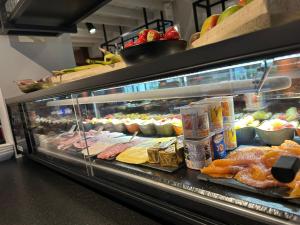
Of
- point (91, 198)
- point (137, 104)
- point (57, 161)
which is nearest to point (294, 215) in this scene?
point (91, 198)

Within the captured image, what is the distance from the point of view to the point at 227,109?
0.92m

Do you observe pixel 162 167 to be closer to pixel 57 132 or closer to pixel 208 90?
pixel 208 90

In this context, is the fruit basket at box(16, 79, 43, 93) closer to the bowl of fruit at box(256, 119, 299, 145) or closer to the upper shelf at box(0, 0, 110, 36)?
the upper shelf at box(0, 0, 110, 36)

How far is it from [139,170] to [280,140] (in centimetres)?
52

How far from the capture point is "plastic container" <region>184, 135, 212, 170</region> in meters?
0.78

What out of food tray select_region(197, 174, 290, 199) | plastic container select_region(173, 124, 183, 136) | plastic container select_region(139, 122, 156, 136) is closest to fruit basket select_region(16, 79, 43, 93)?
plastic container select_region(139, 122, 156, 136)

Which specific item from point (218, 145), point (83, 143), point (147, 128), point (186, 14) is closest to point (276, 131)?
point (218, 145)

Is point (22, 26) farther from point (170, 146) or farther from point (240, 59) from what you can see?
point (240, 59)

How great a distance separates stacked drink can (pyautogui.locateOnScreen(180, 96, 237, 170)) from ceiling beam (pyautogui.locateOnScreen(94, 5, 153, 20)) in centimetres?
400

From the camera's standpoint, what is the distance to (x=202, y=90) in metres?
0.86

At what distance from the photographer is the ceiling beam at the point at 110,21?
4.93m

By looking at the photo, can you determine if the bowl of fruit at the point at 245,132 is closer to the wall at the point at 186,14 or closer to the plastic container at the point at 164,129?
the plastic container at the point at 164,129

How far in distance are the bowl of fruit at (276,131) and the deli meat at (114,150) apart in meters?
0.60

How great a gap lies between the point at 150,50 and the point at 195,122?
267 millimetres
